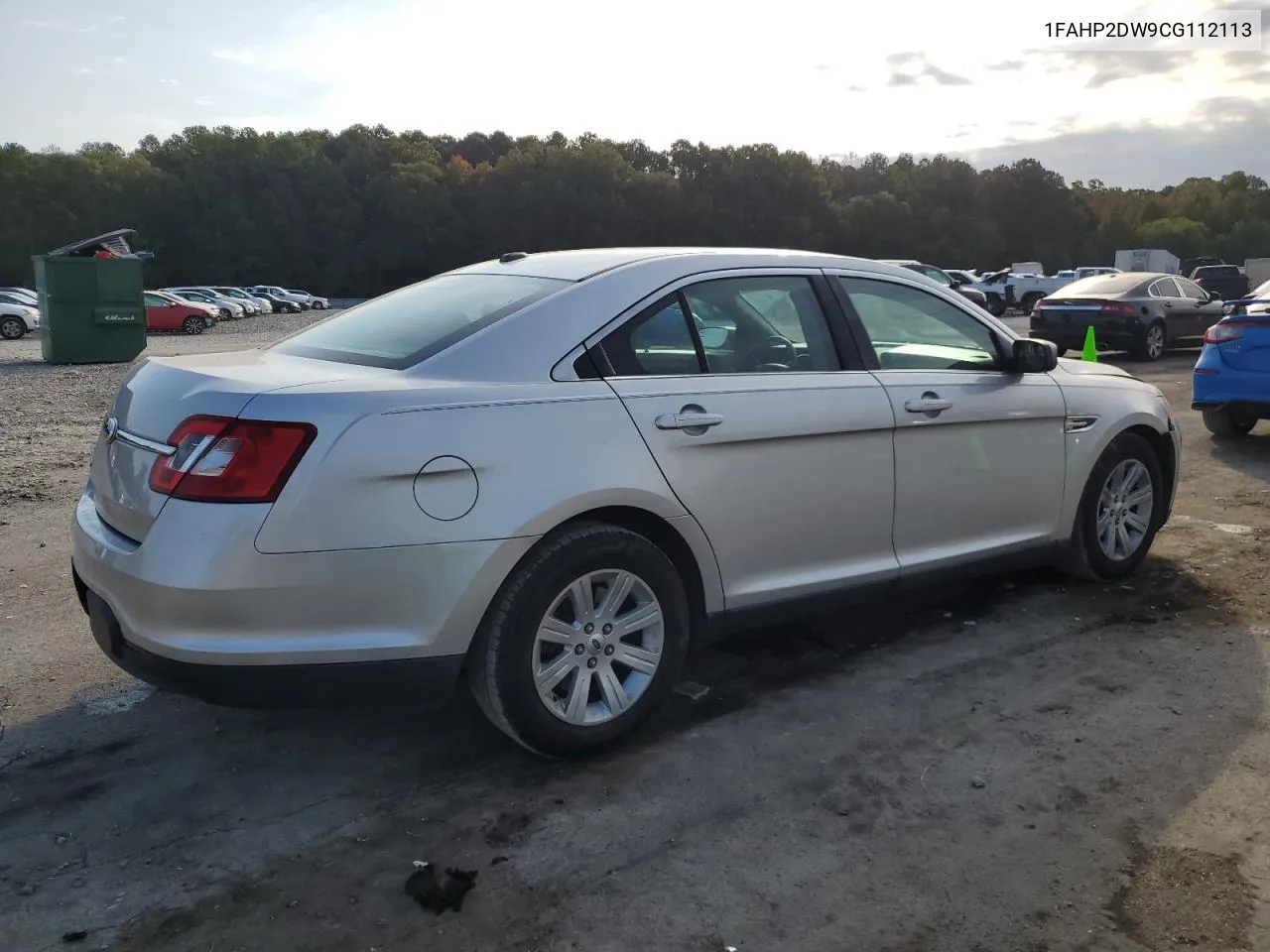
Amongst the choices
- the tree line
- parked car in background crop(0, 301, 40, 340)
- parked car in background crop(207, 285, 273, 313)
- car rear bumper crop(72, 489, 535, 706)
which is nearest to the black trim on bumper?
car rear bumper crop(72, 489, 535, 706)

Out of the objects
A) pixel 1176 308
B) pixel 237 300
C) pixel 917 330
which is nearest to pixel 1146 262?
pixel 237 300

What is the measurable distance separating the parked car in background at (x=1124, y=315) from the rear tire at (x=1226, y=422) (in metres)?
7.73

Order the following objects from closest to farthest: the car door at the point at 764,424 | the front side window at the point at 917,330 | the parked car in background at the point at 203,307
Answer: the car door at the point at 764,424
the front side window at the point at 917,330
the parked car in background at the point at 203,307

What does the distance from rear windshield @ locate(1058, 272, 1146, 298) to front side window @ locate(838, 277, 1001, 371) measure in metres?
14.6

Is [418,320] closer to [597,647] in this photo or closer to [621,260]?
[621,260]

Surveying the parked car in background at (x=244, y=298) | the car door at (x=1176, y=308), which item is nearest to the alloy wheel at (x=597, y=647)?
the car door at (x=1176, y=308)

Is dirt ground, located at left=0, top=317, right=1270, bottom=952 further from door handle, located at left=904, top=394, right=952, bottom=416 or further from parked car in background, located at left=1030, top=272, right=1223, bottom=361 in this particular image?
parked car in background, located at left=1030, top=272, right=1223, bottom=361

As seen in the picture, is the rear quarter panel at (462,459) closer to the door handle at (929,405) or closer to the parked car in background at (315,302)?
the door handle at (929,405)

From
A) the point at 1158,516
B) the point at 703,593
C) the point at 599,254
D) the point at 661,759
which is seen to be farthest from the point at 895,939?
the point at 1158,516

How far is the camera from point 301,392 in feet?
10.4

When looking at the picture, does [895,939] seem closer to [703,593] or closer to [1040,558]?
[703,593]

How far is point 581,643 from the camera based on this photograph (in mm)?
3570

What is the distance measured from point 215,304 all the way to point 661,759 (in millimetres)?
44777

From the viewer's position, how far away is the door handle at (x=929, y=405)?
441cm
